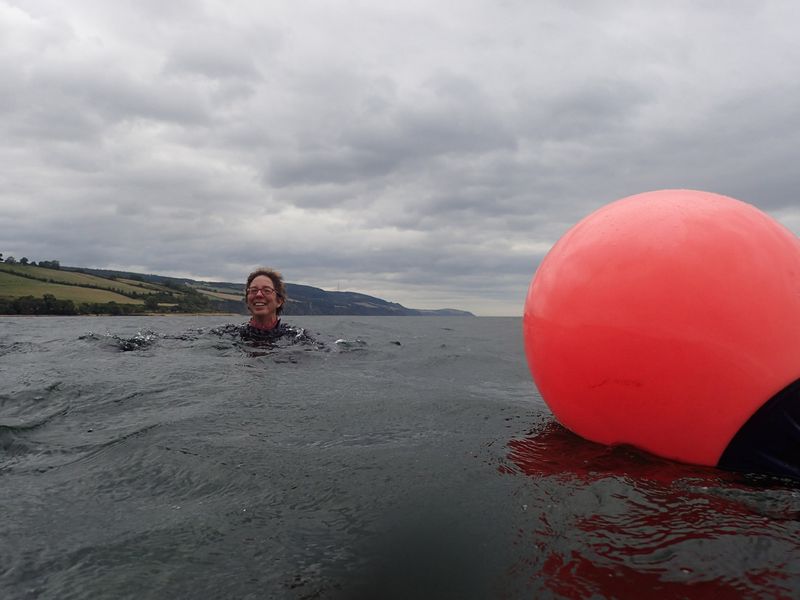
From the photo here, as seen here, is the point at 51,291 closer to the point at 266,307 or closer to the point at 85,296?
the point at 85,296

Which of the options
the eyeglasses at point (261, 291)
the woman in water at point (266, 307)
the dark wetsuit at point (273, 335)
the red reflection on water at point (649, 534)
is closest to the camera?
the red reflection on water at point (649, 534)

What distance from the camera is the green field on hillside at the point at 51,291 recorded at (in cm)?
6328

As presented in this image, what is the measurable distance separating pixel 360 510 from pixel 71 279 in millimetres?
92348

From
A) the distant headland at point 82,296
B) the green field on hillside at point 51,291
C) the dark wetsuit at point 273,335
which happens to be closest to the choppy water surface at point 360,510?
the dark wetsuit at point 273,335

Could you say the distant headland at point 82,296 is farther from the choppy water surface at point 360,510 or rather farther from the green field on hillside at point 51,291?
the choppy water surface at point 360,510

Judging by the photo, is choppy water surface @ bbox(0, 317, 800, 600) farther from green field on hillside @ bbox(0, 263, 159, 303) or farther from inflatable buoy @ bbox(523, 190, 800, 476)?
green field on hillside @ bbox(0, 263, 159, 303)

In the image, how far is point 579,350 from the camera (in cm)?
396

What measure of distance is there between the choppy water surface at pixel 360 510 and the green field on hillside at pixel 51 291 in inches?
2687

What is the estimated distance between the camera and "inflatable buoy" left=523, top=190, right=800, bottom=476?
11.3ft

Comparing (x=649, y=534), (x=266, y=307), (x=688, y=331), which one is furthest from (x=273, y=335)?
(x=649, y=534)

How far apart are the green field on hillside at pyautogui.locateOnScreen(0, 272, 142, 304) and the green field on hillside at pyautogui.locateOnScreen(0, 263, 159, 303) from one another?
281 centimetres

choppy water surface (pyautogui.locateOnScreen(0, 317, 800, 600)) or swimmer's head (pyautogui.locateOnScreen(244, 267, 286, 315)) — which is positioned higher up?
swimmer's head (pyautogui.locateOnScreen(244, 267, 286, 315))

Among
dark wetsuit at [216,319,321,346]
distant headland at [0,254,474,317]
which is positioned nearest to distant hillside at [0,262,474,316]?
distant headland at [0,254,474,317]

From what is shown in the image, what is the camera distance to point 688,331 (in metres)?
3.50
